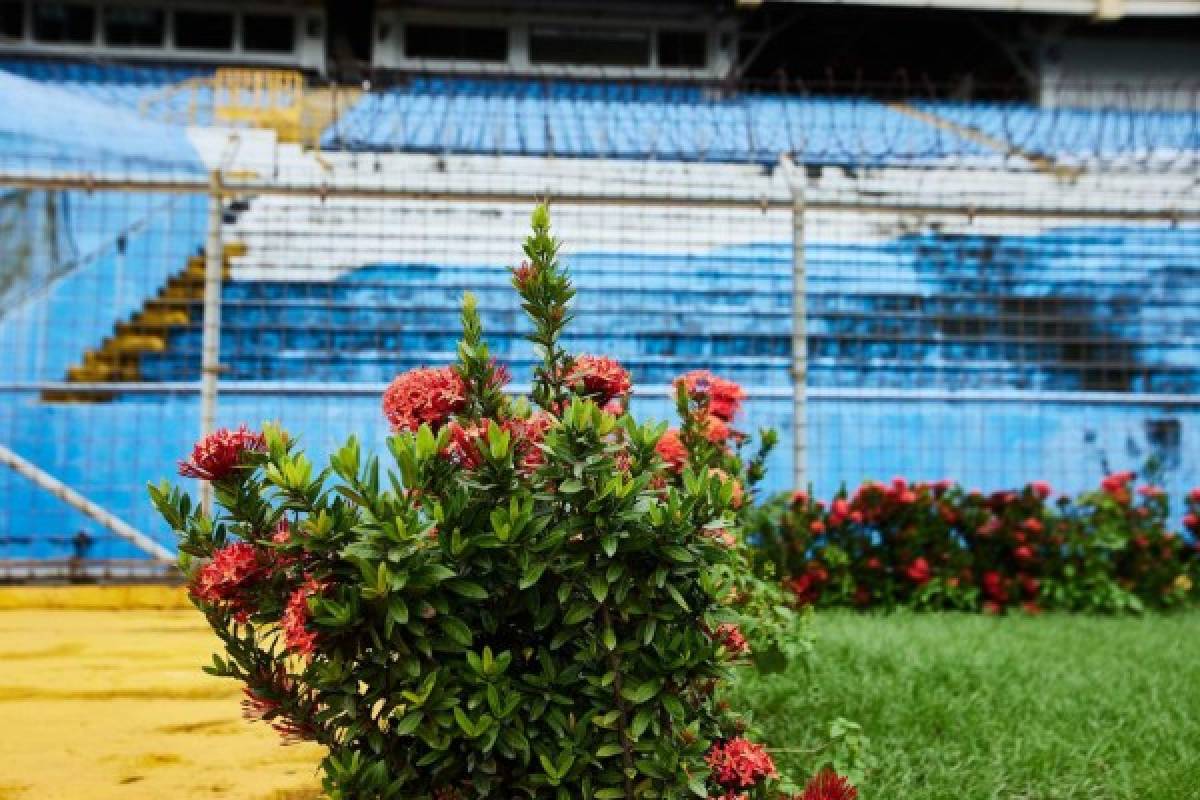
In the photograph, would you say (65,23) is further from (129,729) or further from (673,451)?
(673,451)

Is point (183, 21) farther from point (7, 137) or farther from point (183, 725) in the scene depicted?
point (183, 725)

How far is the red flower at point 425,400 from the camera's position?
1394 mm

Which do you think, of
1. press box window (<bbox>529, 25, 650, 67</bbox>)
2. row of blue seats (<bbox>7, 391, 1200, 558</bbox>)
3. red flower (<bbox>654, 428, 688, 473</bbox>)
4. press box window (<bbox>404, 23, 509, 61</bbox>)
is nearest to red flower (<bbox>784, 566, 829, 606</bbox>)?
A: row of blue seats (<bbox>7, 391, 1200, 558</bbox>)

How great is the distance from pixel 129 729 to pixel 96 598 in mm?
2375

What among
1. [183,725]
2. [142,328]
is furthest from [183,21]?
[183,725]

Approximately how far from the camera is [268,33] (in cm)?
1561

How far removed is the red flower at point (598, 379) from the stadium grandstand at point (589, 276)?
3.12 m

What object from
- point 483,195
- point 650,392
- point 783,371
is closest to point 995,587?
point 650,392

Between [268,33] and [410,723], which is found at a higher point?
[268,33]

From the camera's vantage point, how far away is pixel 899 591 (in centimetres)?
515

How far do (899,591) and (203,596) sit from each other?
4320 mm

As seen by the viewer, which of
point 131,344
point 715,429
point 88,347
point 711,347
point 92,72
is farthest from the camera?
point 92,72

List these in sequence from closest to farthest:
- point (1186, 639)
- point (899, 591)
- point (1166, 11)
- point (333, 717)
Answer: point (333, 717), point (1186, 639), point (899, 591), point (1166, 11)

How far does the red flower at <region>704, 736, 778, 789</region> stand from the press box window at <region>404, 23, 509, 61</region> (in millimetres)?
15346
